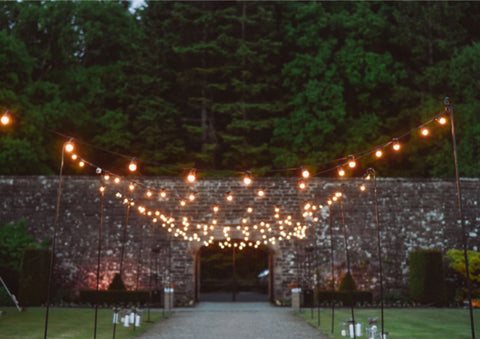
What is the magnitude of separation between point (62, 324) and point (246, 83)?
67.9ft

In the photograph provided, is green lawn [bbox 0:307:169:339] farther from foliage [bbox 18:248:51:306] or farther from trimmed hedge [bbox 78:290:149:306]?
trimmed hedge [bbox 78:290:149:306]

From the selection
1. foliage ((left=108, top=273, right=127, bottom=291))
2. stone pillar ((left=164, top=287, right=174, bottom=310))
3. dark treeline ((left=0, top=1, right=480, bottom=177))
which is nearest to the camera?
stone pillar ((left=164, top=287, right=174, bottom=310))

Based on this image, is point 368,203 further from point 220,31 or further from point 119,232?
point 220,31

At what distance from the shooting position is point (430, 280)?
1964 centimetres

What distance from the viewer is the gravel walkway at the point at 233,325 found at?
12.0 m

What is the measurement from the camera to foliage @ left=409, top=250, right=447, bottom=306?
19.6 metres

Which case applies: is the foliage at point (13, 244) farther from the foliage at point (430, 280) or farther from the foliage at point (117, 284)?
the foliage at point (430, 280)

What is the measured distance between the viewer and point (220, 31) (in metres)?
32.6

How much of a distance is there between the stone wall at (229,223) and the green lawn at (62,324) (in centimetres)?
355

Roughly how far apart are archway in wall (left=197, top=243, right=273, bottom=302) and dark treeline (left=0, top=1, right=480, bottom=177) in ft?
21.9

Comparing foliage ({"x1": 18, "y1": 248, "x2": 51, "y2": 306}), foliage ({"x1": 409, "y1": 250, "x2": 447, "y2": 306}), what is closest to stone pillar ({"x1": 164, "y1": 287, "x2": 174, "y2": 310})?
foliage ({"x1": 18, "y1": 248, "x2": 51, "y2": 306})

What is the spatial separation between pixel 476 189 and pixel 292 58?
14165 mm

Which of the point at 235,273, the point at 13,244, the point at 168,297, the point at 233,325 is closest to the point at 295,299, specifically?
the point at 168,297

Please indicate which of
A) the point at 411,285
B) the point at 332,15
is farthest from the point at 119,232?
the point at 332,15
